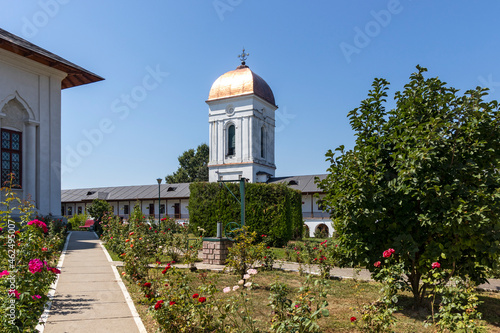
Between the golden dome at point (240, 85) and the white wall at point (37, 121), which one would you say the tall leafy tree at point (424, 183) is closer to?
the white wall at point (37, 121)

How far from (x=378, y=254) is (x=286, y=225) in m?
13.5

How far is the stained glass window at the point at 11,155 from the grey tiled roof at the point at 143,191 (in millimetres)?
25328

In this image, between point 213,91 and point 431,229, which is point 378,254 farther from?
point 213,91

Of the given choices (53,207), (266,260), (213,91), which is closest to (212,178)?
(213,91)

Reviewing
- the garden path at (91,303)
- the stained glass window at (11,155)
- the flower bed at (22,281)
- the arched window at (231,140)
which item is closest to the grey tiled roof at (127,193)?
the arched window at (231,140)

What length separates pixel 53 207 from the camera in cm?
1722

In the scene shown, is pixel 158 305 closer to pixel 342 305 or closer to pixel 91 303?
pixel 91 303

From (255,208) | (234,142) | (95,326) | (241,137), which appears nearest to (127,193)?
(234,142)

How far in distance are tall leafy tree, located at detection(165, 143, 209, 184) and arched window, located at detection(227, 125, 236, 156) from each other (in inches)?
665

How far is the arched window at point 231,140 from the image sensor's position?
4297 cm

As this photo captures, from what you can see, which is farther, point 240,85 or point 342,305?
point 240,85

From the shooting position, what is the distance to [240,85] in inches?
1684

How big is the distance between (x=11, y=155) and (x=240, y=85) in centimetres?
2949

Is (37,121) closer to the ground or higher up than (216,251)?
higher up
